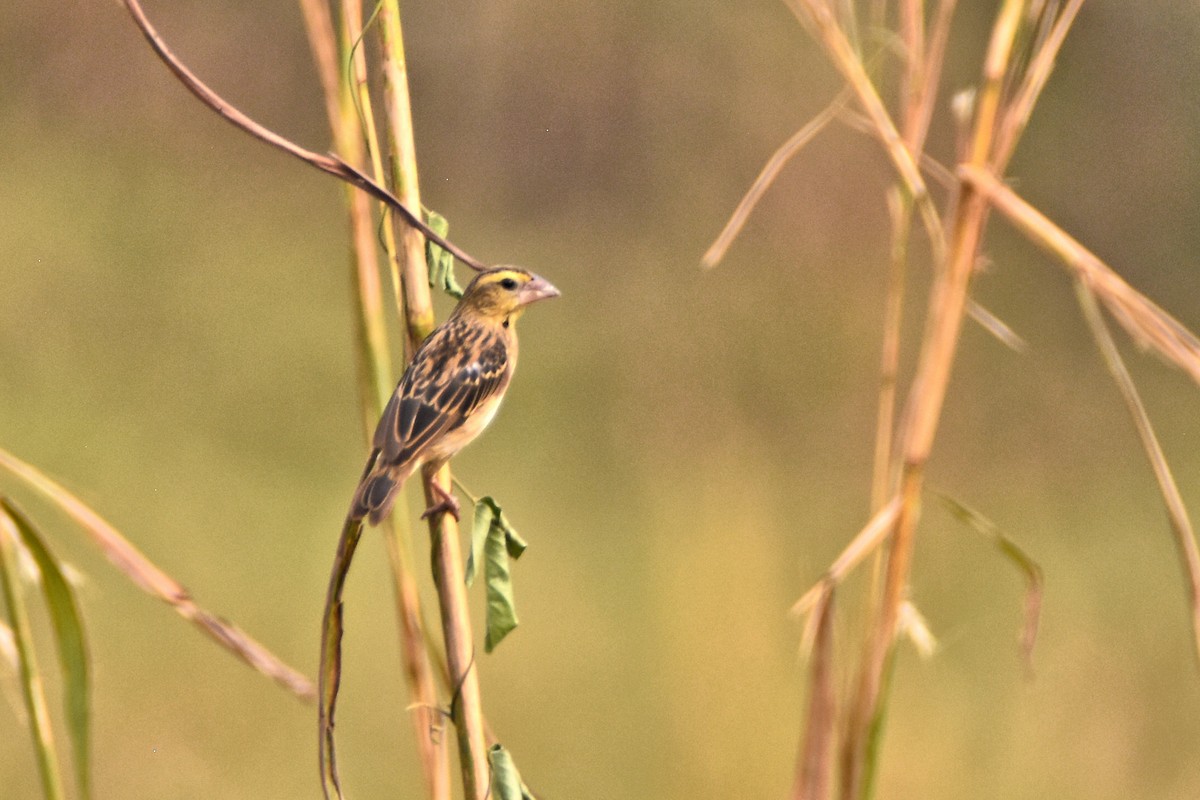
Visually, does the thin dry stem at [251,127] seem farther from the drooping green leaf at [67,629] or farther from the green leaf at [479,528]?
the drooping green leaf at [67,629]

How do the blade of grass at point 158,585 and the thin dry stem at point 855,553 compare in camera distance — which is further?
the thin dry stem at point 855,553

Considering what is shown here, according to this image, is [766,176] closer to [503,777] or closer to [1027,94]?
[1027,94]

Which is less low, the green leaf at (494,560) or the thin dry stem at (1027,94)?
the thin dry stem at (1027,94)

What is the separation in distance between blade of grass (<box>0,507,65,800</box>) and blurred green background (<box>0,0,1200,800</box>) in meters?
1.25

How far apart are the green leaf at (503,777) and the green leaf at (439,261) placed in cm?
31

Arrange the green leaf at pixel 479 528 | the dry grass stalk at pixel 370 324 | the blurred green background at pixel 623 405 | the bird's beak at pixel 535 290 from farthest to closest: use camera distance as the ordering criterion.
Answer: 1. the blurred green background at pixel 623 405
2. the bird's beak at pixel 535 290
3. the dry grass stalk at pixel 370 324
4. the green leaf at pixel 479 528

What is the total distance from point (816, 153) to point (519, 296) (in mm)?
2476

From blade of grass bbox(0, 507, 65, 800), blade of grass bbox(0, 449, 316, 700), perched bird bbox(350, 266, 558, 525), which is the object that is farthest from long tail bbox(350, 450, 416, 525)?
blade of grass bbox(0, 507, 65, 800)

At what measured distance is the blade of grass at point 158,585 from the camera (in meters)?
0.79

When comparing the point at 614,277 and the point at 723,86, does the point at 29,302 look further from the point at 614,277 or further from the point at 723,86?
the point at 723,86

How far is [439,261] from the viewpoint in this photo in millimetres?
890

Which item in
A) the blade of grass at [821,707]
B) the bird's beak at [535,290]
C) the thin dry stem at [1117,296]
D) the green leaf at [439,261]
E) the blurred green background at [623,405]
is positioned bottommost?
the blade of grass at [821,707]

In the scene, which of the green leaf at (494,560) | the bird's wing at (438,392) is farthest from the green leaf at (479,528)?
the bird's wing at (438,392)

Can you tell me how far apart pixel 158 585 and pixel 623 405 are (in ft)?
7.24
